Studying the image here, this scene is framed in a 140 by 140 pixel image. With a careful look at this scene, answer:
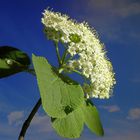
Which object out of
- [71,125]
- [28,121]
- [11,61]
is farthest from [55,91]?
[11,61]

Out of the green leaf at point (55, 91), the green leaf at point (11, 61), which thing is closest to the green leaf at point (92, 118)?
the green leaf at point (55, 91)

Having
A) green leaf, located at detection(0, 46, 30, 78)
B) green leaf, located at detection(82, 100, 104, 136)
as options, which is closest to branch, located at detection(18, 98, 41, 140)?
green leaf, located at detection(0, 46, 30, 78)

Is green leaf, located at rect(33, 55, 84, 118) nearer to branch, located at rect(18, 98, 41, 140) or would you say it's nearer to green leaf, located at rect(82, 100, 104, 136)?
branch, located at rect(18, 98, 41, 140)

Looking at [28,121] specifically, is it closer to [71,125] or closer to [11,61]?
[71,125]

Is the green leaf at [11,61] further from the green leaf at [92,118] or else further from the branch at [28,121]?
the green leaf at [92,118]

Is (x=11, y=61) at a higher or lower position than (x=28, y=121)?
higher

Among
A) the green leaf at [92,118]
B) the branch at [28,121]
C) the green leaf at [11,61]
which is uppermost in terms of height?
the green leaf at [11,61]
